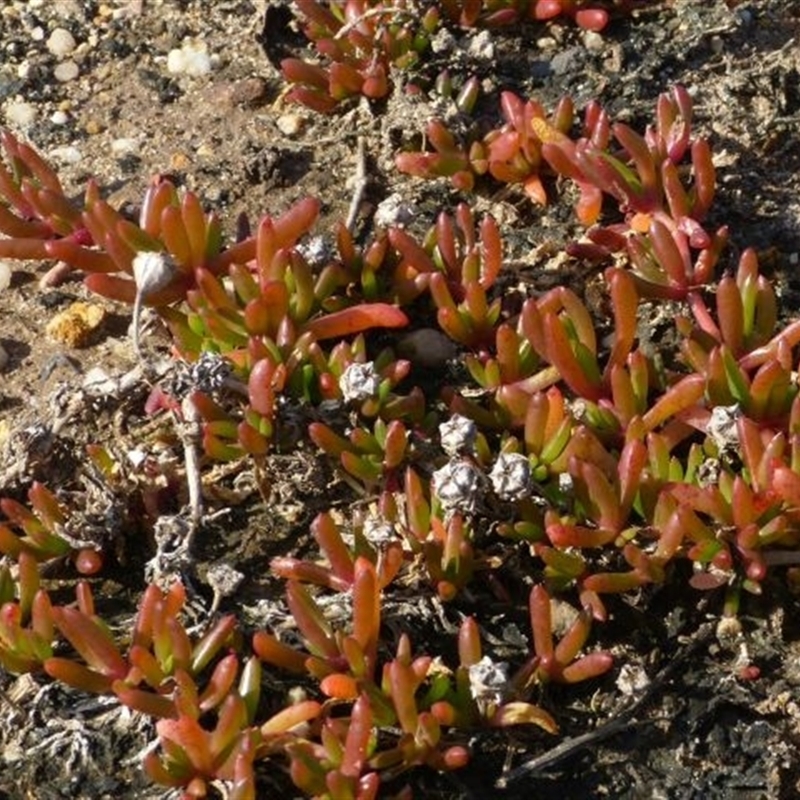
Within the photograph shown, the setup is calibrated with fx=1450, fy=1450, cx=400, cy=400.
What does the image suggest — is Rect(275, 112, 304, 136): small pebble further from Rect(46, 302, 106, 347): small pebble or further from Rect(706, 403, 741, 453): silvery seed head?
Rect(706, 403, 741, 453): silvery seed head

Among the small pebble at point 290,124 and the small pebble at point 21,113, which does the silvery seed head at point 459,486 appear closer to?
the small pebble at point 290,124

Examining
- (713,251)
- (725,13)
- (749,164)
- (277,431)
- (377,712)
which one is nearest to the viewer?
(377,712)

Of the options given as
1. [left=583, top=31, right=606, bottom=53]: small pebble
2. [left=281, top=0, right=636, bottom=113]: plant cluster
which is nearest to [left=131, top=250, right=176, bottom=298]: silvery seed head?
[left=281, top=0, right=636, bottom=113]: plant cluster

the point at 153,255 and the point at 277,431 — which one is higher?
the point at 153,255

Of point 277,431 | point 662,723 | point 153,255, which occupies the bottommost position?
point 662,723

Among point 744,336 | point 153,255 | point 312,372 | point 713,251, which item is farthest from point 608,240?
point 153,255

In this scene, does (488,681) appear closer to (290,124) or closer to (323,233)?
(323,233)

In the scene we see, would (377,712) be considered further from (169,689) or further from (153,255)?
(153,255)
